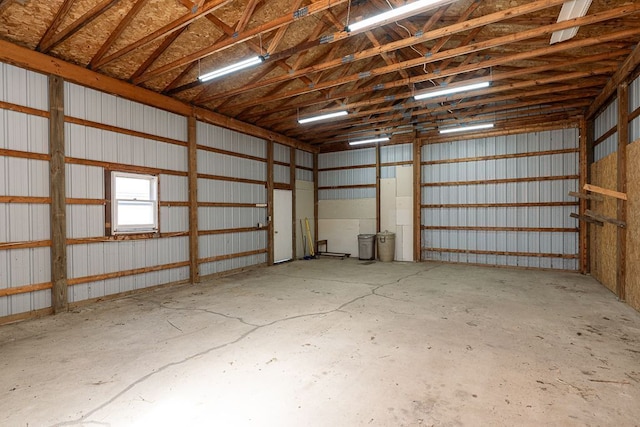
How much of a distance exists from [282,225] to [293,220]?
1.79ft

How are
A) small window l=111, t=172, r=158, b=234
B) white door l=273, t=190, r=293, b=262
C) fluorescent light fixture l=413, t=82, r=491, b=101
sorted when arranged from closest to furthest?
fluorescent light fixture l=413, t=82, r=491, b=101, small window l=111, t=172, r=158, b=234, white door l=273, t=190, r=293, b=262

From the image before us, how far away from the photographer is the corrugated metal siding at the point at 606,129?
5741mm

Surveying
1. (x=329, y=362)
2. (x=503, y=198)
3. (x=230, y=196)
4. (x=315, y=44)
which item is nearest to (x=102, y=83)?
(x=230, y=196)

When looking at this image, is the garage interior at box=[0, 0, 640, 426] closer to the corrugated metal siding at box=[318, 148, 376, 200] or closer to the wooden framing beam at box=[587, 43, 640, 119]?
the wooden framing beam at box=[587, 43, 640, 119]

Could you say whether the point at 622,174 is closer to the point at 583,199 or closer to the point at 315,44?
the point at 583,199

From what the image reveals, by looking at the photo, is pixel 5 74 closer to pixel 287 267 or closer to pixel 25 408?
pixel 25 408

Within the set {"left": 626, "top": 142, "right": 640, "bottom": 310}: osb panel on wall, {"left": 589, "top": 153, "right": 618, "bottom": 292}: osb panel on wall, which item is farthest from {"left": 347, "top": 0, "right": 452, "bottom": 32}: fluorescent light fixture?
{"left": 589, "top": 153, "right": 618, "bottom": 292}: osb panel on wall

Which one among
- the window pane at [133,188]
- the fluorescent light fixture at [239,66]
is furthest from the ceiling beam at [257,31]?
the window pane at [133,188]

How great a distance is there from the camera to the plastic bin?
9328 millimetres

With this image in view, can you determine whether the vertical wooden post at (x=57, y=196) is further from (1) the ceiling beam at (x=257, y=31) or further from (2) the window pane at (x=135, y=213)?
(1) the ceiling beam at (x=257, y=31)

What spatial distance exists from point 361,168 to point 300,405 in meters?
8.50

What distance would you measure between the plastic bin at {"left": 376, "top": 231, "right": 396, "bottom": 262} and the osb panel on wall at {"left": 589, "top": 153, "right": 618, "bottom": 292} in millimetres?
4508

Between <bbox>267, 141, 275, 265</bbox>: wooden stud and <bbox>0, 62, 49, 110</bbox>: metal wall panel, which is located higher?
<bbox>0, 62, 49, 110</bbox>: metal wall panel

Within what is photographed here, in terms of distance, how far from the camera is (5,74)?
4258 millimetres
